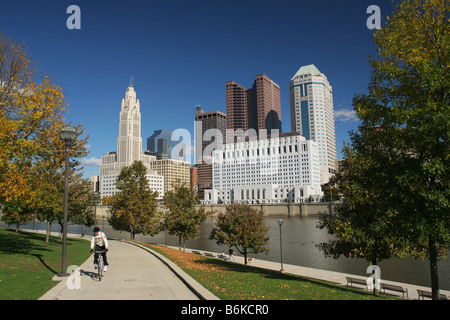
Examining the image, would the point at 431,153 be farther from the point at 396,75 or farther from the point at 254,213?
the point at 254,213

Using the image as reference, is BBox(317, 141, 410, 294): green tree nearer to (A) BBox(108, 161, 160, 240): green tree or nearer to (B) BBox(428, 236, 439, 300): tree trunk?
(B) BBox(428, 236, 439, 300): tree trunk

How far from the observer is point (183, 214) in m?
38.3

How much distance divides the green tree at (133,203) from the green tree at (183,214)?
15.2 feet

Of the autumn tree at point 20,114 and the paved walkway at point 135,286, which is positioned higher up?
the autumn tree at point 20,114

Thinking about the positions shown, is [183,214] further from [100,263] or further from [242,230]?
[100,263]

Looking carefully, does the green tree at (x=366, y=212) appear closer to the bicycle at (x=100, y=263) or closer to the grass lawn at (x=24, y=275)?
the bicycle at (x=100, y=263)

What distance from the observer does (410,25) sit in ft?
42.8

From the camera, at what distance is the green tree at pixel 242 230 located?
3334 centimetres

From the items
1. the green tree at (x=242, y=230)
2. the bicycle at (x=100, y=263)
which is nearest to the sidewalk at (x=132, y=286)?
the bicycle at (x=100, y=263)

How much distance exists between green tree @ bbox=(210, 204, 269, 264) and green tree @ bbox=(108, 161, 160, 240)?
40.3ft

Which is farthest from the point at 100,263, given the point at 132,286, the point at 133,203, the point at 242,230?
the point at 133,203
